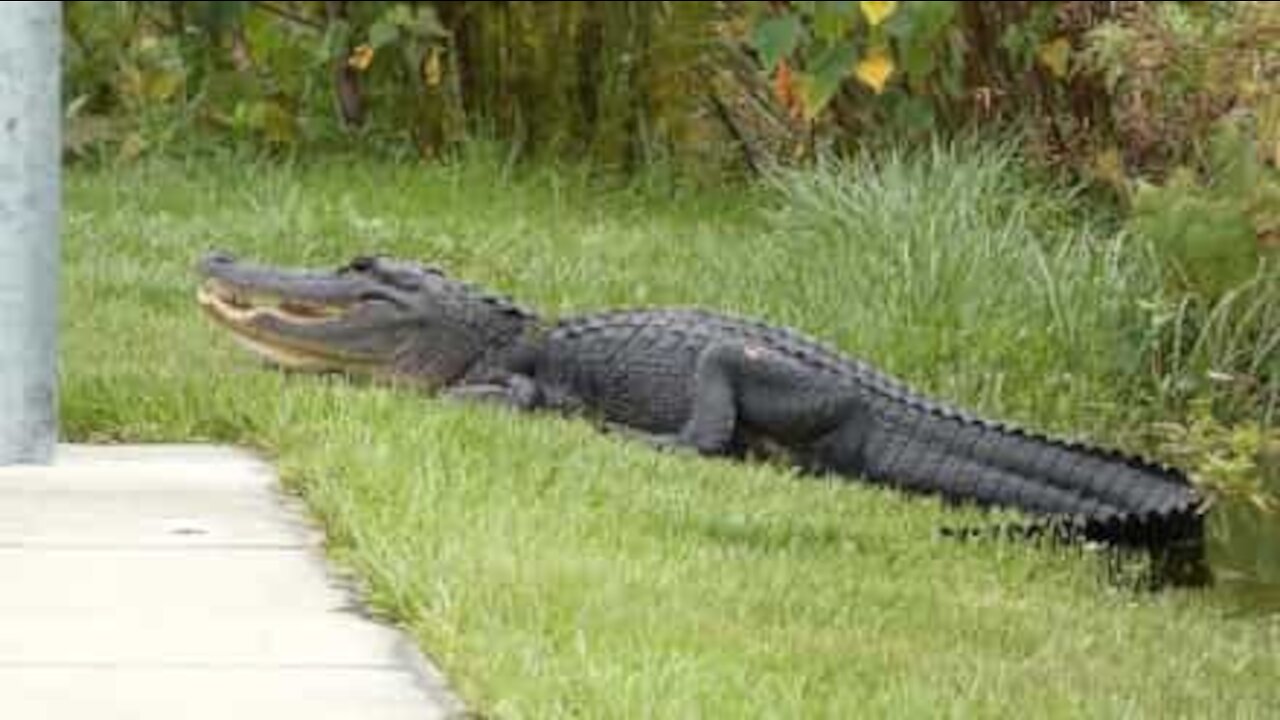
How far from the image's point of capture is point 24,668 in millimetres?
4676

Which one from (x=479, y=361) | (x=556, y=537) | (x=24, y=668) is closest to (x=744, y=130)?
(x=479, y=361)

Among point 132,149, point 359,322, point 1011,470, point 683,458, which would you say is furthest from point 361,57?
point 1011,470

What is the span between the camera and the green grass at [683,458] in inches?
196

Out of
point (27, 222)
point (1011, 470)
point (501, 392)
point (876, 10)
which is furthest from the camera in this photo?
point (876, 10)

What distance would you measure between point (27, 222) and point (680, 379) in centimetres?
200

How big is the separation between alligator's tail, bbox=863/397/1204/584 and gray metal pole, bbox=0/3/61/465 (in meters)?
2.15

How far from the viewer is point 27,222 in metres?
6.72

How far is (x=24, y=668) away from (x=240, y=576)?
803 mm

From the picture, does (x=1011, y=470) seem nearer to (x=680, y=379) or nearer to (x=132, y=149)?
(x=680, y=379)

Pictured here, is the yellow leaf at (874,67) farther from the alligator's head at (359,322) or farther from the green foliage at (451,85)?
the alligator's head at (359,322)

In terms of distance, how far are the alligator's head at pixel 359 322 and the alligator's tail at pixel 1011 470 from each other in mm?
1252

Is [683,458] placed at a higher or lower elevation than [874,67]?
lower

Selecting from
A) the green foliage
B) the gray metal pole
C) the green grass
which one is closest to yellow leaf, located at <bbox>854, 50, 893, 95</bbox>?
the green grass

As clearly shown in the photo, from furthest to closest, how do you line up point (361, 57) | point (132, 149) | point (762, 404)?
1. point (132, 149)
2. point (361, 57)
3. point (762, 404)
